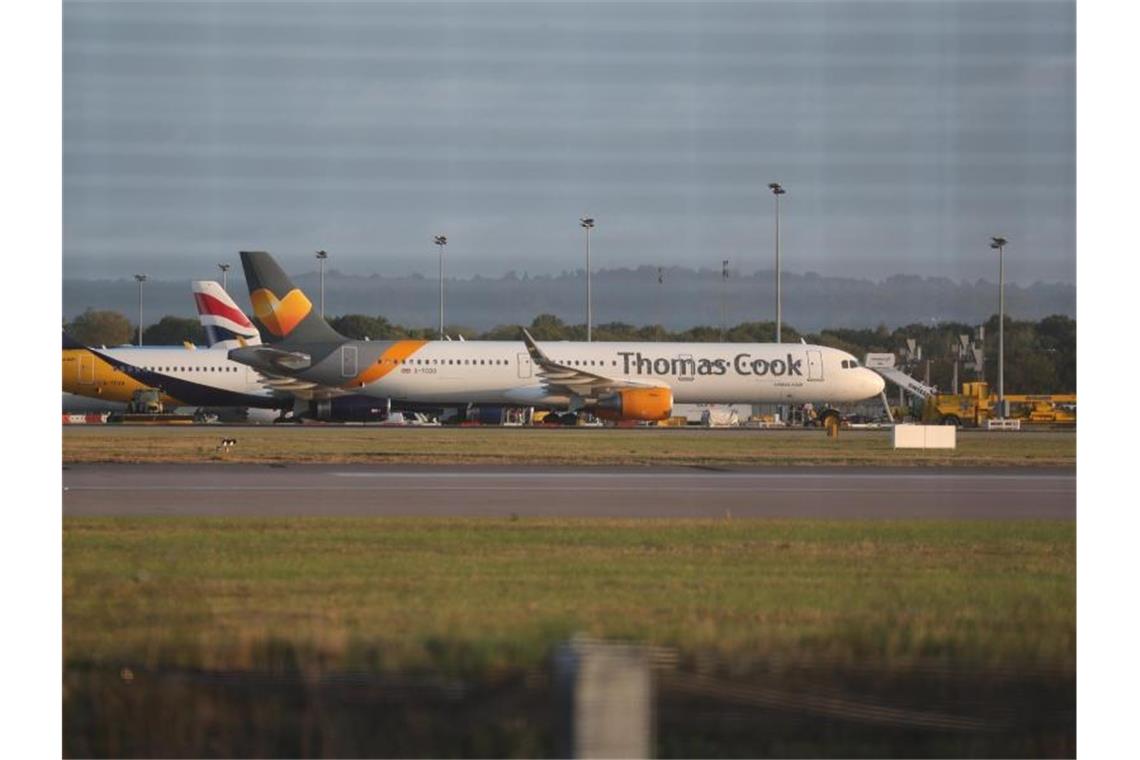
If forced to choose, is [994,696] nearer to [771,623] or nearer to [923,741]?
[923,741]

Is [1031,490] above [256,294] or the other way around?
the other way around

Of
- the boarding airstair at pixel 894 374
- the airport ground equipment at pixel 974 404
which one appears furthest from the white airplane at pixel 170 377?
the airport ground equipment at pixel 974 404

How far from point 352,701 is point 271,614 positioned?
170 cm

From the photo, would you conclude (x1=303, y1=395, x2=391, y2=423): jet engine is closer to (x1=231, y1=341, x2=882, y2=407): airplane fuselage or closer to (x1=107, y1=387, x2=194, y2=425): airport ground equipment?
(x1=231, y1=341, x2=882, y2=407): airplane fuselage

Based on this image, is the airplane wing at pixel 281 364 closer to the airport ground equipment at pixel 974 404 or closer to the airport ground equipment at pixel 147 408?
the airport ground equipment at pixel 147 408

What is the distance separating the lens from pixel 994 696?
23.9 feet

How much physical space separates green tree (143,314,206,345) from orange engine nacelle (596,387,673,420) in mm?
32305

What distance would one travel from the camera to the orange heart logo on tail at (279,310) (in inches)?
1781

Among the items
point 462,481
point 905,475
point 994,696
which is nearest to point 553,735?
point 994,696

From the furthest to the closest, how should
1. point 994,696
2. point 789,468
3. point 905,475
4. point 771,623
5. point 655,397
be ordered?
point 655,397, point 789,468, point 905,475, point 771,623, point 994,696

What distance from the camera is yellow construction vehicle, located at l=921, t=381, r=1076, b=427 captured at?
51.0m

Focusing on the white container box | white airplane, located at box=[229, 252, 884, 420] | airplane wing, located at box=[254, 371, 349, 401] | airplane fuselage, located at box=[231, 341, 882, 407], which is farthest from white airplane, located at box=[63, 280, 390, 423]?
the white container box

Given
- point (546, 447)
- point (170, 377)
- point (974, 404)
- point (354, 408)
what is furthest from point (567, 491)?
point (974, 404)

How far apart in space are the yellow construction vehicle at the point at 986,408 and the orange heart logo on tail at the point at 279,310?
22.8 meters
